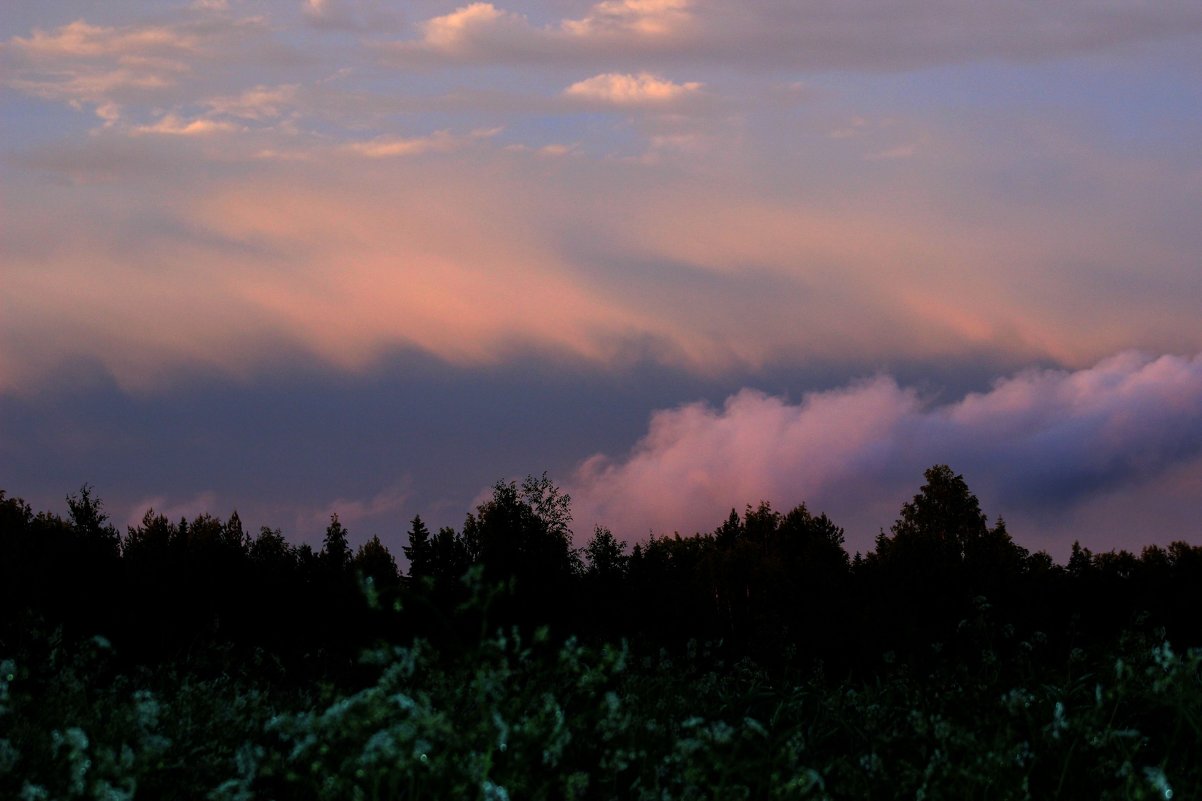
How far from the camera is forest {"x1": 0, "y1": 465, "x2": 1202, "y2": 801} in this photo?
6.20 m

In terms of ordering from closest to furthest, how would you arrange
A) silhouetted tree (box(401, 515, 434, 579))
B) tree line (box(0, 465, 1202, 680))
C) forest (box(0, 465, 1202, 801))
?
forest (box(0, 465, 1202, 801)) → tree line (box(0, 465, 1202, 680)) → silhouetted tree (box(401, 515, 434, 579))

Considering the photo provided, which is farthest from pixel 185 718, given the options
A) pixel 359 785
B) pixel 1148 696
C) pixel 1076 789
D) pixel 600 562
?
pixel 600 562

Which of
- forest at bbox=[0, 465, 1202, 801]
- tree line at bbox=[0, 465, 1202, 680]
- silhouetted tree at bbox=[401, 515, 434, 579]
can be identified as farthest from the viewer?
silhouetted tree at bbox=[401, 515, 434, 579]

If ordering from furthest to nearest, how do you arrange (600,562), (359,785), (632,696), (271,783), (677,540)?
(677,540) → (600,562) → (632,696) → (271,783) → (359,785)

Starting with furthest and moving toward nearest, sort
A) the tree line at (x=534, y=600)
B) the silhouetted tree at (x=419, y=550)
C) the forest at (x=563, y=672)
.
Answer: the silhouetted tree at (x=419, y=550), the tree line at (x=534, y=600), the forest at (x=563, y=672)

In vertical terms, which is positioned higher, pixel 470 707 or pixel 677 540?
pixel 677 540

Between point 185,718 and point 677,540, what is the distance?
119 ft

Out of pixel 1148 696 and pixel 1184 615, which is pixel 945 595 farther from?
pixel 1148 696

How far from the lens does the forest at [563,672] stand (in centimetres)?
620

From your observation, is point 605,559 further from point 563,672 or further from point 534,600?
point 563,672

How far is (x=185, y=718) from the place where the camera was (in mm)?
7477

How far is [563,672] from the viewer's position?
8.49 m

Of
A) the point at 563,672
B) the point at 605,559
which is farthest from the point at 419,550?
the point at 563,672

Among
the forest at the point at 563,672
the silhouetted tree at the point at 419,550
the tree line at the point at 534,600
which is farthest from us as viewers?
the silhouetted tree at the point at 419,550
